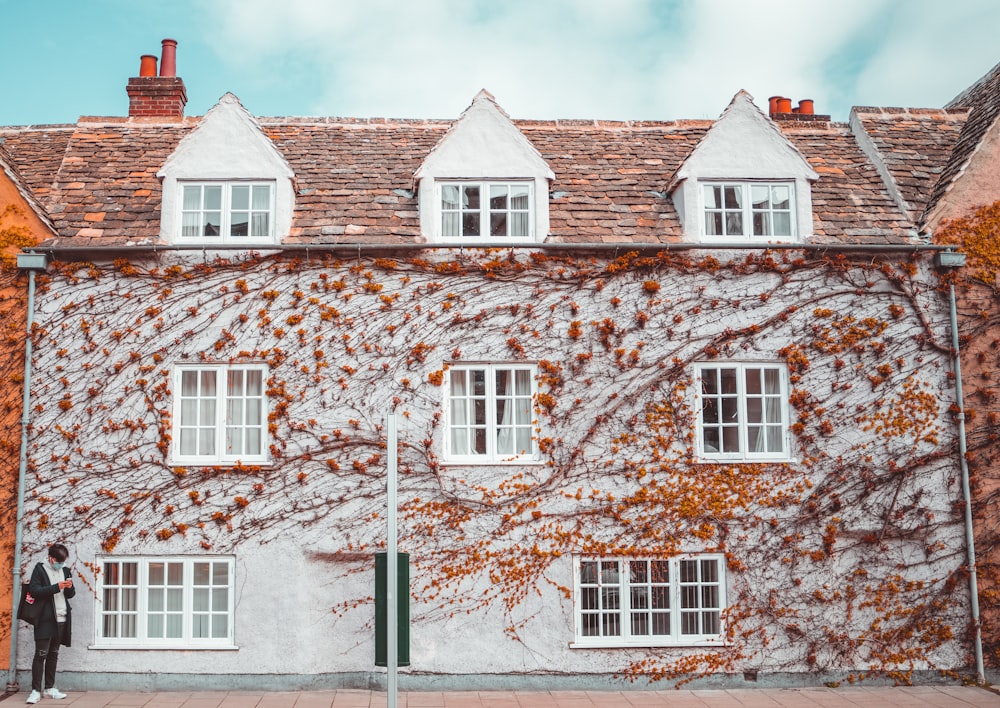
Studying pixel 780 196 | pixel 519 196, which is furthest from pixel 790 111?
pixel 519 196

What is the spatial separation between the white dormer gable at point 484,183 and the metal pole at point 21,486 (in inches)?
225

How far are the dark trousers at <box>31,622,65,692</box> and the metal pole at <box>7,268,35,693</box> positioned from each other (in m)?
0.48

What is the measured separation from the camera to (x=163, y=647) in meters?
11.5

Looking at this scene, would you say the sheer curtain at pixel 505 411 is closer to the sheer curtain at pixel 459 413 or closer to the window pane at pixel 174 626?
the sheer curtain at pixel 459 413

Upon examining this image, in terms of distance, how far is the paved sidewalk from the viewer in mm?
10766

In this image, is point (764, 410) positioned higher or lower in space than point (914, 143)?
lower

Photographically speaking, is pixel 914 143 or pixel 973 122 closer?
pixel 973 122

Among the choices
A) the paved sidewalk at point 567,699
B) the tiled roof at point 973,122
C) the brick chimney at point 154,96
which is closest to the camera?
the paved sidewalk at point 567,699

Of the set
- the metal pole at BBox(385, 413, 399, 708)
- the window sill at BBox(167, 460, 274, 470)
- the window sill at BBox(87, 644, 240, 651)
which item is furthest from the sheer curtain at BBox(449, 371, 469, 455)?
the metal pole at BBox(385, 413, 399, 708)

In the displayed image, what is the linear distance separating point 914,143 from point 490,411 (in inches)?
356

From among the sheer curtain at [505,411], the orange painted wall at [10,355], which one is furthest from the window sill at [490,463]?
the orange painted wall at [10,355]

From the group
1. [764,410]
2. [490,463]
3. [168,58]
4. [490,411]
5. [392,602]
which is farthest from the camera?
[168,58]

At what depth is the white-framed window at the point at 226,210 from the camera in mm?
12773

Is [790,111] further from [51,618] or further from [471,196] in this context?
[51,618]
